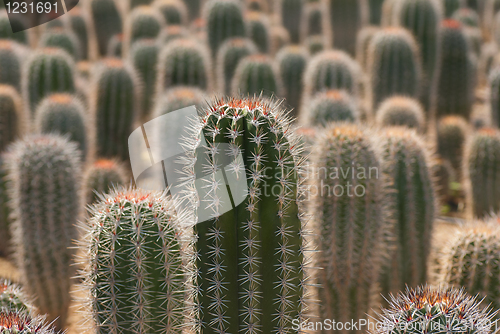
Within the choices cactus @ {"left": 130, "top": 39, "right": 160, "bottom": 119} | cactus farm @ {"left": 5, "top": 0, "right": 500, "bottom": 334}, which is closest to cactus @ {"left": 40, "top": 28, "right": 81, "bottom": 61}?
cactus farm @ {"left": 5, "top": 0, "right": 500, "bottom": 334}

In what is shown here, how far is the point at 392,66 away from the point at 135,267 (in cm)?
507

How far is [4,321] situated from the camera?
1.97 m

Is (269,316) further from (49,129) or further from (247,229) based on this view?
(49,129)

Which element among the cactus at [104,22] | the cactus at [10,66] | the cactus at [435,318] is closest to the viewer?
the cactus at [435,318]

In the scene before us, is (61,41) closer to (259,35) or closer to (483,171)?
(259,35)

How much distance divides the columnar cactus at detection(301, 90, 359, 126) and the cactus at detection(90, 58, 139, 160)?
2381mm

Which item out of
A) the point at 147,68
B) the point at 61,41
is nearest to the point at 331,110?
the point at 147,68

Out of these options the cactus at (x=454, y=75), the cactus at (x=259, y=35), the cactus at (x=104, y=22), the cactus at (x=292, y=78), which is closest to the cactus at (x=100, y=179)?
the cactus at (x=292, y=78)

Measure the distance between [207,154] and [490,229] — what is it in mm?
1839

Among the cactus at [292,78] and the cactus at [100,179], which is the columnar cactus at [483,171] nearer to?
the cactus at [292,78]

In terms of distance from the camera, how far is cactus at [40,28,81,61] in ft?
25.1

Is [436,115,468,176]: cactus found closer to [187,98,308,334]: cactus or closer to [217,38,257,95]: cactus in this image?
[217,38,257,95]: cactus

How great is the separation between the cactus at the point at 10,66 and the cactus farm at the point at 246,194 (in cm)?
2

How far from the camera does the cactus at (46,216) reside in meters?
3.51
